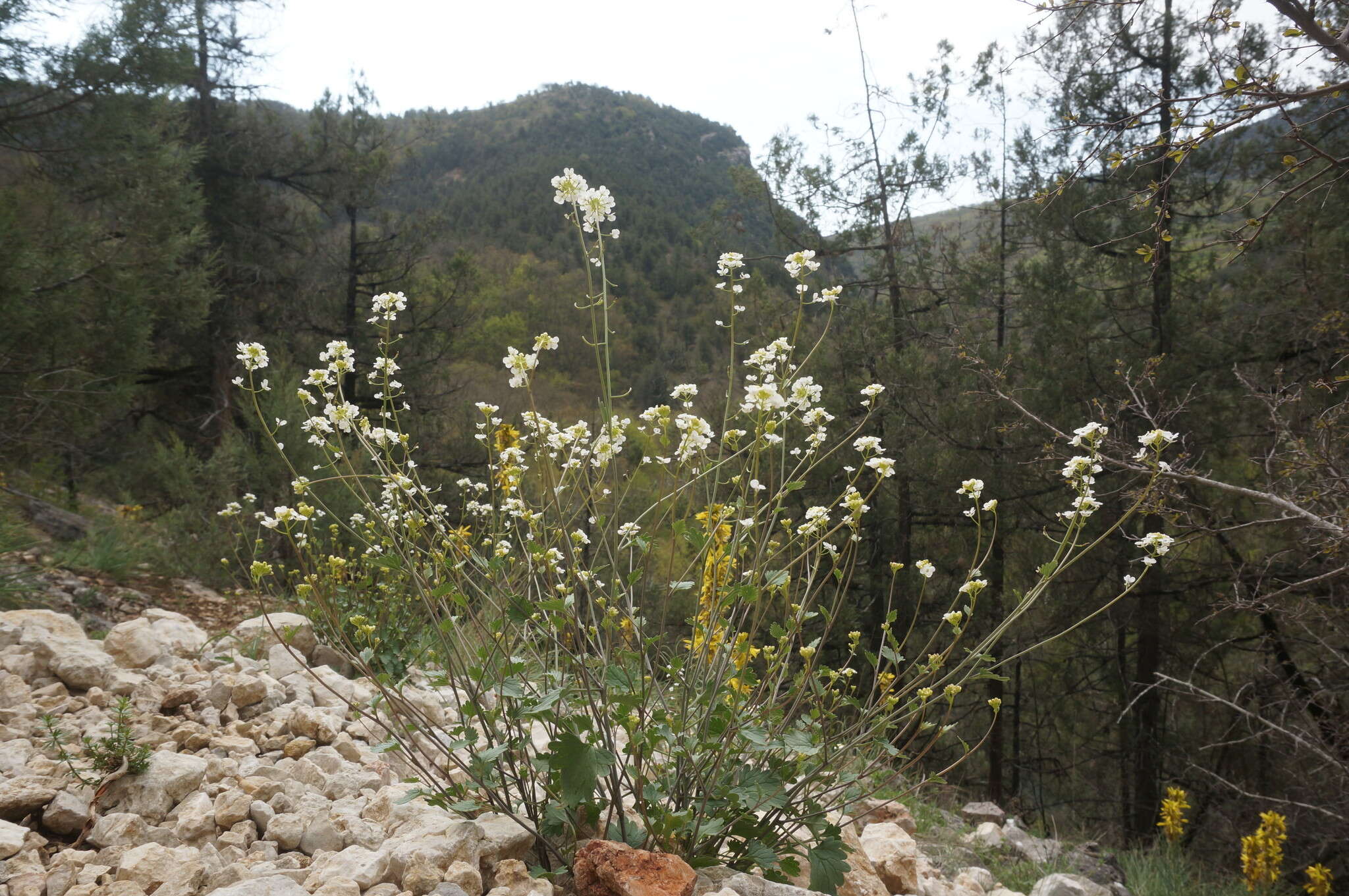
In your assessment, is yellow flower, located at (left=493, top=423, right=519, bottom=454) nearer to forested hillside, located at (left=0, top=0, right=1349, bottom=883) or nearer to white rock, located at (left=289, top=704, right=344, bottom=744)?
forested hillside, located at (left=0, top=0, right=1349, bottom=883)

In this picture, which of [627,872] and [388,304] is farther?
[388,304]

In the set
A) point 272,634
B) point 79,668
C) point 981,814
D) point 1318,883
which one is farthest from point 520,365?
point 1318,883

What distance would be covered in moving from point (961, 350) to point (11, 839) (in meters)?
5.63

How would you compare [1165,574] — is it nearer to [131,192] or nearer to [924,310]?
[924,310]

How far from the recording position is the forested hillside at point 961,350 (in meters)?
5.24

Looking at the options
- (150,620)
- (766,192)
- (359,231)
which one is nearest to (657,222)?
(359,231)

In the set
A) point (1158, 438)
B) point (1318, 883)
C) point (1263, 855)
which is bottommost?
point (1318, 883)

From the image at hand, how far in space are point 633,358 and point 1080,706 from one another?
503 inches

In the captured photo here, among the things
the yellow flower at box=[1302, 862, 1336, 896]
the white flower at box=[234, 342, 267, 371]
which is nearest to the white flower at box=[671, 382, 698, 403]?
the white flower at box=[234, 342, 267, 371]

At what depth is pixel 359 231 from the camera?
12.1 metres

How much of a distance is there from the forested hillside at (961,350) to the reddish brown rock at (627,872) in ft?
2.89

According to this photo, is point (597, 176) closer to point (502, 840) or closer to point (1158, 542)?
point (1158, 542)

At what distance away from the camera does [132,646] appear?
10.8 ft

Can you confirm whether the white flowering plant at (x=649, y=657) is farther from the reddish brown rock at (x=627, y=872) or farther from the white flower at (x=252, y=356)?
the reddish brown rock at (x=627, y=872)
